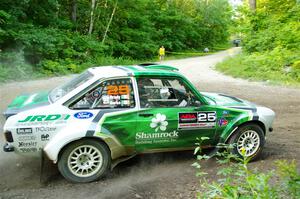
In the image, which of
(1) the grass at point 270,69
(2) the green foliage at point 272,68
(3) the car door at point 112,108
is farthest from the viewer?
(2) the green foliage at point 272,68

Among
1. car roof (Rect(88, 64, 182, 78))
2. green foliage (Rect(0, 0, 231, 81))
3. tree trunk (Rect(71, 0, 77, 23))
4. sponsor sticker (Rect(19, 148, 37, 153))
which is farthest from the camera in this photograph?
tree trunk (Rect(71, 0, 77, 23))

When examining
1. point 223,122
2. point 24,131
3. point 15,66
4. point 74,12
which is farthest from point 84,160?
point 74,12

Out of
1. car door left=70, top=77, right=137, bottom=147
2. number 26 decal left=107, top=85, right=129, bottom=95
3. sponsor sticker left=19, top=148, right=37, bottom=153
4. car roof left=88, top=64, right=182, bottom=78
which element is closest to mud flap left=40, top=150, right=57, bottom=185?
sponsor sticker left=19, top=148, right=37, bottom=153

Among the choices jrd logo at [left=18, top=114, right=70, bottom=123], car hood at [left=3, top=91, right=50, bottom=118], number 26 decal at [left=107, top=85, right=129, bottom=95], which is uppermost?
number 26 decal at [left=107, top=85, right=129, bottom=95]

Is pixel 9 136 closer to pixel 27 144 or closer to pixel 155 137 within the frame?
pixel 27 144

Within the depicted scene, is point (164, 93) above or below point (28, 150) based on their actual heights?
above

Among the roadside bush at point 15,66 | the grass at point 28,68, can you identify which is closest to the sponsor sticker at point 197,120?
the grass at point 28,68

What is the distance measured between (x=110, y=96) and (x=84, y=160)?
1027 mm

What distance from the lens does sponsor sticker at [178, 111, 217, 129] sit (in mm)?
5324

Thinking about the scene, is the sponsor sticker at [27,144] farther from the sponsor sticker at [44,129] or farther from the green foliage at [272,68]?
the green foliage at [272,68]

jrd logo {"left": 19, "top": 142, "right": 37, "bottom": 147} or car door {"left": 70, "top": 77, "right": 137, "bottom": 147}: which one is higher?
car door {"left": 70, "top": 77, "right": 137, "bottom": 147}

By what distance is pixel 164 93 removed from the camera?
5.37 metres

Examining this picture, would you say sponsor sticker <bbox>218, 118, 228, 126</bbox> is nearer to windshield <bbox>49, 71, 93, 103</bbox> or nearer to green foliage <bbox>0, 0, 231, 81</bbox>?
windshield <bbox>49, 71, 93, 103</bbox>

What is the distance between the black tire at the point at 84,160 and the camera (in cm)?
485
